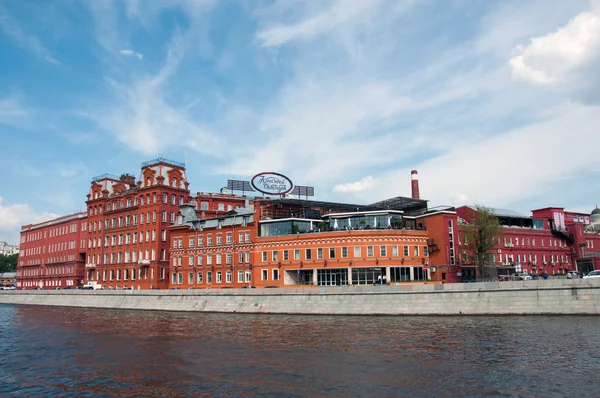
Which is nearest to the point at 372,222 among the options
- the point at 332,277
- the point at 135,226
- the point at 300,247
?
the point at 332,277

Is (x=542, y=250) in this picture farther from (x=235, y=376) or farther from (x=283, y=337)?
(x=235, y=376)

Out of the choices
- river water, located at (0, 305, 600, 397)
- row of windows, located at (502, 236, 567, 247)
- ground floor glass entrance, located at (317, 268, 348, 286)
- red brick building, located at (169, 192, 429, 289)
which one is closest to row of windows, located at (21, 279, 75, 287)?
red brick building, located at (169, 192, 429, 289)

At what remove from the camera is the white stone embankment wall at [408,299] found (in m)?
53.5

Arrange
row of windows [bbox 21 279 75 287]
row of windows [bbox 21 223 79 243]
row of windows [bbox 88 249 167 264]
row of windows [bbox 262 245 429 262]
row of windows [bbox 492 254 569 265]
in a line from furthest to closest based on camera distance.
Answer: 1. row of windows [bbox 21 223 79 243]
2. row of windows [bbox 21 279 75 287]
3. row of windows [bbox 88 249 167 264]
4. row of windows [bbox 492 254 569 265]
5. row of windows [bbox 262 245 429 262]

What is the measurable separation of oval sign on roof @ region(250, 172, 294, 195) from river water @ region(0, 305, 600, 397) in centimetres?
4093

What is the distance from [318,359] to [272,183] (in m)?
61.6

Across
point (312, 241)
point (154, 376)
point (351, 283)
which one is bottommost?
point (154, 376)

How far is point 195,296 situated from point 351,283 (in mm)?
25139

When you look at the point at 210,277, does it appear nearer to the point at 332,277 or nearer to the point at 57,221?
the point at 332,277

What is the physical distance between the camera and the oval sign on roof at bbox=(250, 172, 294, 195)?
91500 mm

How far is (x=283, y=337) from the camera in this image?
43750 millimetres

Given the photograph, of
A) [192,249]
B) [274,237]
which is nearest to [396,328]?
[274,237]

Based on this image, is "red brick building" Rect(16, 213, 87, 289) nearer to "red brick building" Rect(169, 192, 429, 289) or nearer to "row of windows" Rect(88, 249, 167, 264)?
"row of windows" Rect(88, 249, 167, 264)

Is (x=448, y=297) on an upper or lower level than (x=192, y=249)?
lower
